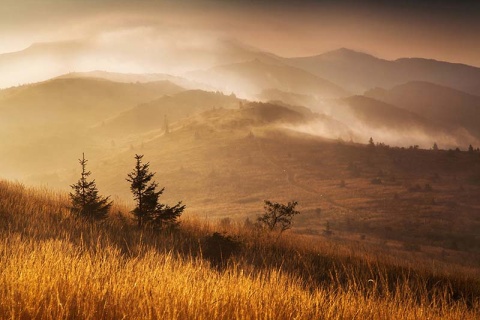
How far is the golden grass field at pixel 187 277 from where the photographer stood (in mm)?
4621

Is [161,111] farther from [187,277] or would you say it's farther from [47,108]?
[187,277]

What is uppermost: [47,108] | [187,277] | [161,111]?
[47,108]

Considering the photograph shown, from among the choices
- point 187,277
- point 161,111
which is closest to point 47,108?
point 161,111

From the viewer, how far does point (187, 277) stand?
5387 millimetres

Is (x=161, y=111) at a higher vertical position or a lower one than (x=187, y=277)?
higher

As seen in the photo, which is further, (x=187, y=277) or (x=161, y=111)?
(x=161, y=111)

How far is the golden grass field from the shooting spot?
4.62m

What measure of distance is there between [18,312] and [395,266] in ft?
33.3

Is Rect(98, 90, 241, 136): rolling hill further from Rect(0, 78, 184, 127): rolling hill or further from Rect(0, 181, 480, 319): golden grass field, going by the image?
Rect(0, 181, 480, 319): golden grass field

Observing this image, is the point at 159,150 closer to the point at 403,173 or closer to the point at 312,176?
the point at 312,176

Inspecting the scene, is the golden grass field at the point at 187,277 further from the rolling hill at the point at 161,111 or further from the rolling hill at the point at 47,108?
the rolling hill at the point at 47,108

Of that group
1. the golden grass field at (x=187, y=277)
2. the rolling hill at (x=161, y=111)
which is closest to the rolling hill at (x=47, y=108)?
the rolling hill at (x=161, y=111)

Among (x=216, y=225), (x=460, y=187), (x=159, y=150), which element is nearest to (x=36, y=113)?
(x=159, y=150)

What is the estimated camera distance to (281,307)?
5.05 m
